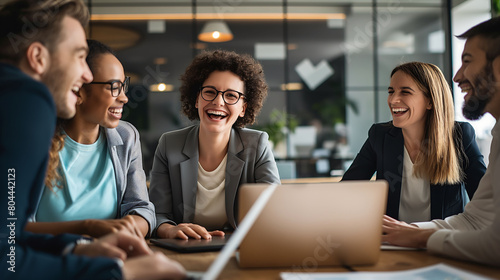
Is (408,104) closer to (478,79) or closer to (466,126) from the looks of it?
(466,126)

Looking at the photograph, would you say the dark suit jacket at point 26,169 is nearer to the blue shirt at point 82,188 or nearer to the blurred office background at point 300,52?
the blue shirt at point 82,188

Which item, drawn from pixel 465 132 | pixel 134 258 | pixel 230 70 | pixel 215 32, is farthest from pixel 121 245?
pixel 215 32

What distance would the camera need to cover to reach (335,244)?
107 centimetres

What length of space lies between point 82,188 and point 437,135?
173 centimetres

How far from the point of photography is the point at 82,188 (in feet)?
5.64

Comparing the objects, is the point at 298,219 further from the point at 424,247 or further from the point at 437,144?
the point at 437,144

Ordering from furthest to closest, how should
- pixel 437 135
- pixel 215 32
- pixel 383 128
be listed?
1. pixel 215 32
2. pixel 383 128
3. pixel 437 135

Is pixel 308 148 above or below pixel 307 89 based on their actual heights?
below

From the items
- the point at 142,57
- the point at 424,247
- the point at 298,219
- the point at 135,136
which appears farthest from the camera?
the point at 142,57

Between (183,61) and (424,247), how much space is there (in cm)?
699

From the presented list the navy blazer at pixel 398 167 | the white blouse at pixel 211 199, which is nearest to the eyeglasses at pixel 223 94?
the white blouse at pixel 211 199

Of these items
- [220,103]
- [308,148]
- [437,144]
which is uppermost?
[220,103]

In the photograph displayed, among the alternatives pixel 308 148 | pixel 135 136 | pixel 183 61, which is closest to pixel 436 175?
pixel 135 136

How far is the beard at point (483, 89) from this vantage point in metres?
1.42
